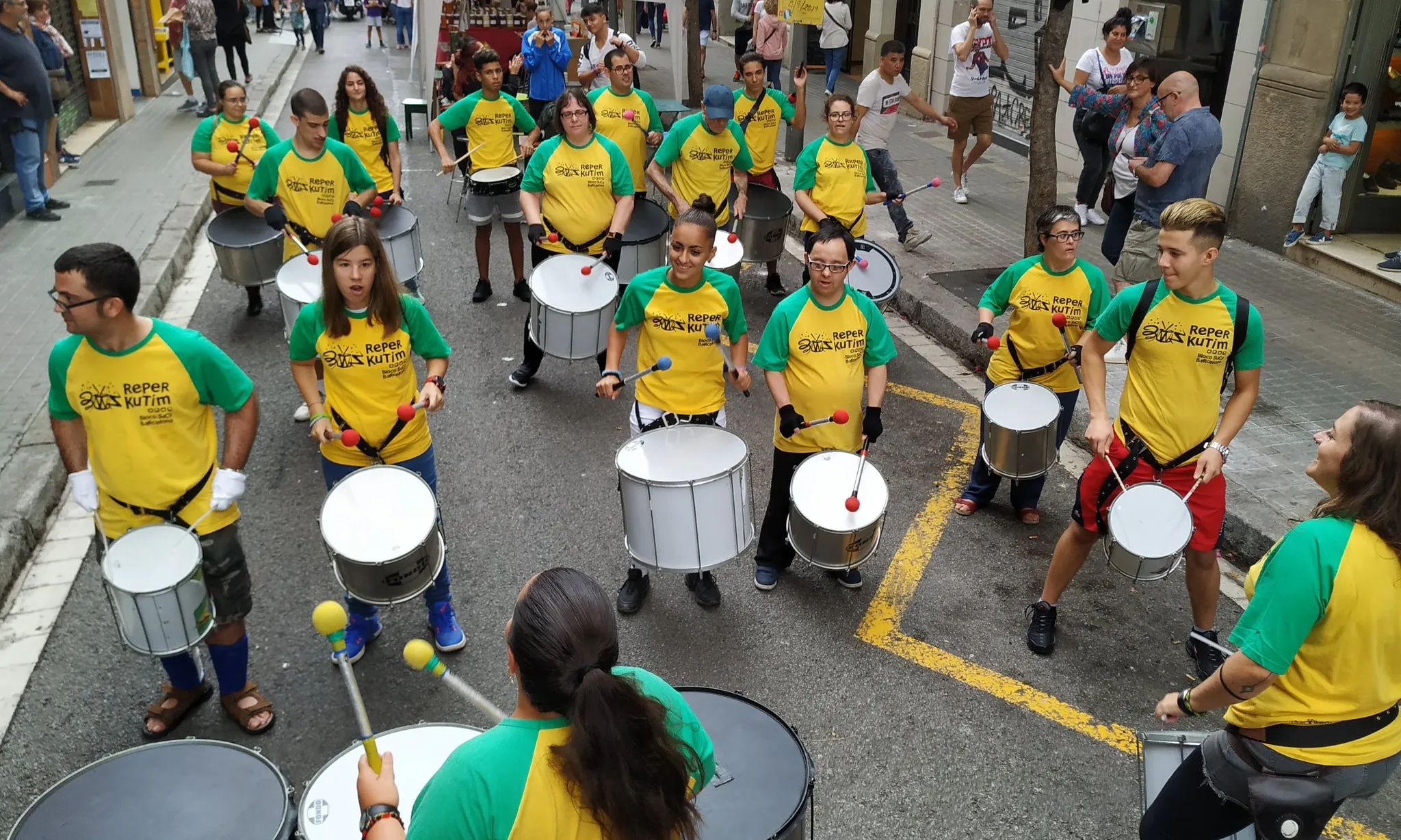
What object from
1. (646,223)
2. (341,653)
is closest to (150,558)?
→ (341,653)

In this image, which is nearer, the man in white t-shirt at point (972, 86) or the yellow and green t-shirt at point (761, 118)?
the yellow and green t-shirt at point (761, 118)

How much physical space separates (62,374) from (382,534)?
4.14ft

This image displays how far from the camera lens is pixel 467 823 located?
2064 millimetres

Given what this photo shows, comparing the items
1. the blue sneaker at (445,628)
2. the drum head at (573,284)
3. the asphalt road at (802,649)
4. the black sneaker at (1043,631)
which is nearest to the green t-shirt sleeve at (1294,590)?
the asphalt road at (802,649)

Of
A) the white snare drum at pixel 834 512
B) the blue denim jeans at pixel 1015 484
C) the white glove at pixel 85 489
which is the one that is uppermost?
the white glove at pixel 85 489

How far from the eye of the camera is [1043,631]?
500cm

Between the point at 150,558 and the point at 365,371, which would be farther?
the point at 365,371

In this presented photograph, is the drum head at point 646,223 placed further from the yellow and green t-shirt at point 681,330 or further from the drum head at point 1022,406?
the drum head at point 1022,406

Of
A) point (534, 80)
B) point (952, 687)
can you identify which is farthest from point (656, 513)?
point (534, 80)

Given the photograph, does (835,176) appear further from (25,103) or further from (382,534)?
(25,103)

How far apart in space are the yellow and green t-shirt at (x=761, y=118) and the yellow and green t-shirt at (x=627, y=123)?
2.68 feet

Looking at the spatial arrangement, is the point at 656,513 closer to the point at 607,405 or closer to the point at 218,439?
the point at 607,405

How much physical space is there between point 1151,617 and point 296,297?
16.2 ft

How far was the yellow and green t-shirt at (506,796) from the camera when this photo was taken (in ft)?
6.76
